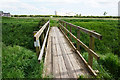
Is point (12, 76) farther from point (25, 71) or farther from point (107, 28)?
point (107, 28)

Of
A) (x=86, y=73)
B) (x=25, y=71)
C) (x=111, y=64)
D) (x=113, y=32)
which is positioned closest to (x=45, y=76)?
(x=86, y=73)

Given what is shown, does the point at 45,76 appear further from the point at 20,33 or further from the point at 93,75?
the point at 20,33

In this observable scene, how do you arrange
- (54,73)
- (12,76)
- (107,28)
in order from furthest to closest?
(107,28) → (12,76) → (54,73)

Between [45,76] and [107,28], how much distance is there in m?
14.2

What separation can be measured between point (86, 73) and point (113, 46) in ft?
29.7

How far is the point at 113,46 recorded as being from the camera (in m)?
10.7

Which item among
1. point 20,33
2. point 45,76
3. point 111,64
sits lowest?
point 111,64

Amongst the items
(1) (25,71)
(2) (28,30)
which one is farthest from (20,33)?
(1) (25,71)

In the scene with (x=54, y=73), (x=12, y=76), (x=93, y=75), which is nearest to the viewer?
(x=93, y=75)

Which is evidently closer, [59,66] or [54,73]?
[54,73]

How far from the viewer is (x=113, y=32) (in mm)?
13797

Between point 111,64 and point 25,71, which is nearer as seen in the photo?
point 25,71

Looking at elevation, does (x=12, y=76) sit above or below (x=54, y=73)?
below

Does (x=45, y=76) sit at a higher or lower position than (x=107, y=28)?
lower
